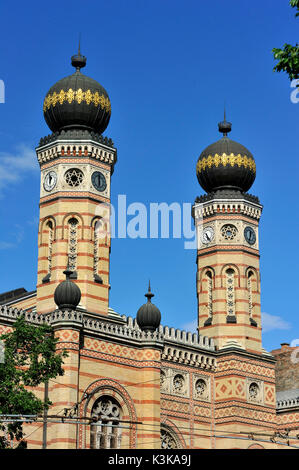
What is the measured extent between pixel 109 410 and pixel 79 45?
18.0 meters

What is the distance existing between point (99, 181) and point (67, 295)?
7.25m

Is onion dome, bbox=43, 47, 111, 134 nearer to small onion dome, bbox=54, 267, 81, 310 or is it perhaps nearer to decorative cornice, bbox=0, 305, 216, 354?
small onion dome, bbox=54, 267, 81, 310

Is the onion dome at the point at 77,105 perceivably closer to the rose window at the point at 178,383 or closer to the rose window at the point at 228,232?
the rose window at the point at 228,232

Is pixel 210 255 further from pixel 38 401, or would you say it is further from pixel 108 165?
pixel 38 401

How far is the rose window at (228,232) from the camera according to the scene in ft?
150

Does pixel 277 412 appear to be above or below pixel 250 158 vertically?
below

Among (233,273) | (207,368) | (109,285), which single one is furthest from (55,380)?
(233,273)

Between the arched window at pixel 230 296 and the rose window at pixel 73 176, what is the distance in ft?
32.3

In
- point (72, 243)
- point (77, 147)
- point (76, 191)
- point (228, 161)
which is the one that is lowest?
point (72, 243)

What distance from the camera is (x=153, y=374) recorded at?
3797 centimetres

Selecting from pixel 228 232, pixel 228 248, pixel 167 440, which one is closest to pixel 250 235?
pixel 228 232

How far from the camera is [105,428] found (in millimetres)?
36656

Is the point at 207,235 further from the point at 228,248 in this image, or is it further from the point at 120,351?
the point at 120,351

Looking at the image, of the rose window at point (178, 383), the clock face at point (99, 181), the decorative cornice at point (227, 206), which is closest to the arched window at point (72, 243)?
the clock face at point (99, 181)
